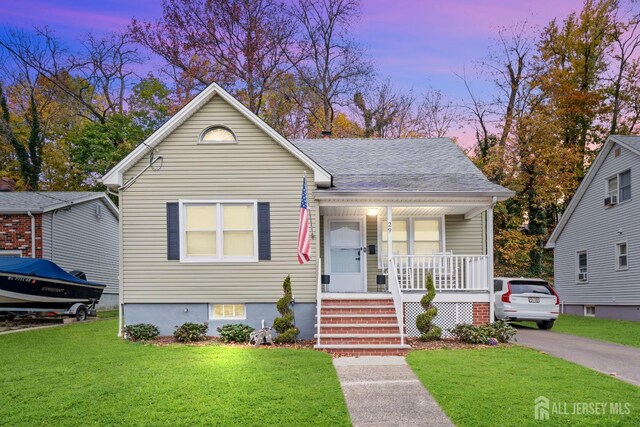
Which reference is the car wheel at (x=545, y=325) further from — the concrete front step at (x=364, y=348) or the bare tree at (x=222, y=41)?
the bare tree at (x=222, y=41)

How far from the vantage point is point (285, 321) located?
37.3 feet

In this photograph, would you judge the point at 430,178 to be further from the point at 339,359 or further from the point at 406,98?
the point at 406,98

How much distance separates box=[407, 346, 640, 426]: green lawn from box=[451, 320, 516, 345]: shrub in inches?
55.1

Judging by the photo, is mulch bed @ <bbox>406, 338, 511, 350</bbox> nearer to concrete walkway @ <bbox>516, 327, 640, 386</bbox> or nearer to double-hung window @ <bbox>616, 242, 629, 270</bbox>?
concrete walkway @ <bbox>516, 327, 640, 386</bbox>

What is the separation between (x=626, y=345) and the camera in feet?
39.1

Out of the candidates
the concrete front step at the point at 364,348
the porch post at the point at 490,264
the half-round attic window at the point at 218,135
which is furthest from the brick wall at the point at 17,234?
the porch post at the point at 490,264

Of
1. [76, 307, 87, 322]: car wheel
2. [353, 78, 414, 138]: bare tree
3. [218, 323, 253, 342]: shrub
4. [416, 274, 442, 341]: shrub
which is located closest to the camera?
[218, 323, 253, 342]: shrub

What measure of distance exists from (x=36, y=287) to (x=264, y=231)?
791 cm

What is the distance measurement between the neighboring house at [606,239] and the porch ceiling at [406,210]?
8.23m

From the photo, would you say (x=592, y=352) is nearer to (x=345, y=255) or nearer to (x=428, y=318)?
(x=428, y=318)

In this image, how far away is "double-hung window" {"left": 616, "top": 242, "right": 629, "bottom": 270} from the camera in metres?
19.1

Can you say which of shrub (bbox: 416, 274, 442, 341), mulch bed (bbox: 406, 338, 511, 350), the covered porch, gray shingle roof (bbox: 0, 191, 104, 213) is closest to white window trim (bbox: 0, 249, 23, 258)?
gray shingle roof (bbox: 0, 191, 104, 213)


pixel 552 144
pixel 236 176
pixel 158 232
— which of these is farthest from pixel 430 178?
pixel 552 144

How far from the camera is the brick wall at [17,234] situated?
62.8ft
